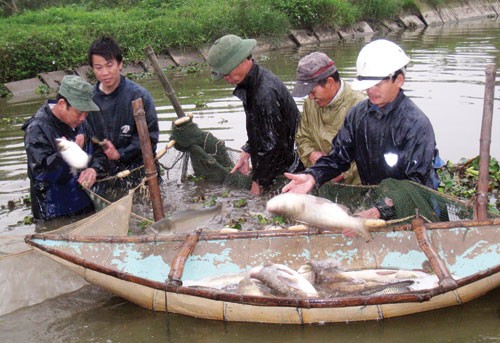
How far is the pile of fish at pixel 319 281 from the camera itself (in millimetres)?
5074

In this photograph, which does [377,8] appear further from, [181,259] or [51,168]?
[181,259]

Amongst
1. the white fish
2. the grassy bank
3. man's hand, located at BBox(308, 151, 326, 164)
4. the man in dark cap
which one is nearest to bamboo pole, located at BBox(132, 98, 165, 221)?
the white fish

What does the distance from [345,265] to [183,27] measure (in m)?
16.6

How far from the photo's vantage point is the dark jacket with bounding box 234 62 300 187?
7414 millimetres

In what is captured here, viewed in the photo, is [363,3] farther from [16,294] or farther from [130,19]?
[16,294]

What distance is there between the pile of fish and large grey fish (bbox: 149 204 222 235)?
0.94 meters

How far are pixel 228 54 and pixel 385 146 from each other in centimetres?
221

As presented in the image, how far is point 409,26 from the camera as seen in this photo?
1219 inches

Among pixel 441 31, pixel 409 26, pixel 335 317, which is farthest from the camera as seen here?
pixel 409 26

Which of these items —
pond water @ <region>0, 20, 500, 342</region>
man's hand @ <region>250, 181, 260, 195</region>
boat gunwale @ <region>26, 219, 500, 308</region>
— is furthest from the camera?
man's hand @ <region>250, 181, 260, 195</region>

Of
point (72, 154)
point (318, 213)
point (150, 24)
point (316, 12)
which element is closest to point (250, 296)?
point (318, 213)

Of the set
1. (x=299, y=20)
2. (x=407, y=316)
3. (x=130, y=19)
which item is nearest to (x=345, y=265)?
(x=407, y=316)

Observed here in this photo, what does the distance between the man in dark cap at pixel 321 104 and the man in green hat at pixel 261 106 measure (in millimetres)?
260

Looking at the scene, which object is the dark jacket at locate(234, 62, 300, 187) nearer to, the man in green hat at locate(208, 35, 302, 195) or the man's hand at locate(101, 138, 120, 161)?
the man in green hat at locate(208, 35, 302, 195)
